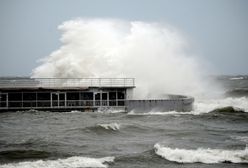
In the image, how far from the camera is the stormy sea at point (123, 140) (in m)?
18.6

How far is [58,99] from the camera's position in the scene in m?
38.8

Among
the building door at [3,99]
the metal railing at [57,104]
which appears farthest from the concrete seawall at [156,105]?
the building door at [3,99]

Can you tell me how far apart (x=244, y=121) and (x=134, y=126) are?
10.2 m

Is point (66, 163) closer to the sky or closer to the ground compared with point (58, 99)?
closer to the ground

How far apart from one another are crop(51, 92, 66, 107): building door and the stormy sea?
191 centimetres

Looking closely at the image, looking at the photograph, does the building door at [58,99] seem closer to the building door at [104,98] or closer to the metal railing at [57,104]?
the metal railing at [57,104]

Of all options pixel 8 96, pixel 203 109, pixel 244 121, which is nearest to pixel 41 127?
pixel 8 96

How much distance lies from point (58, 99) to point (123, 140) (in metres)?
16.0

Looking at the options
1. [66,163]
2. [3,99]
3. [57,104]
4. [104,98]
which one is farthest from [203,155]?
[3,99]

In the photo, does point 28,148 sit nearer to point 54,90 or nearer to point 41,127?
point 41,127

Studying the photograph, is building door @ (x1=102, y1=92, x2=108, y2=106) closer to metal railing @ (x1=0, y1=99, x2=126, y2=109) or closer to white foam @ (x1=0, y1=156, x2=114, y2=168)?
metal railing @ (x1=0, y1=99, x2=126, y2=109)

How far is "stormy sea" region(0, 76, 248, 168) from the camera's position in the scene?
61.1 feet

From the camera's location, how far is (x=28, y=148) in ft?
68.9

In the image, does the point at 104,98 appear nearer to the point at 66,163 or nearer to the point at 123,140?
the point at 123,140
